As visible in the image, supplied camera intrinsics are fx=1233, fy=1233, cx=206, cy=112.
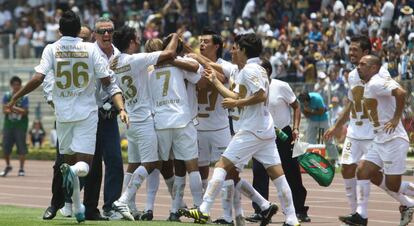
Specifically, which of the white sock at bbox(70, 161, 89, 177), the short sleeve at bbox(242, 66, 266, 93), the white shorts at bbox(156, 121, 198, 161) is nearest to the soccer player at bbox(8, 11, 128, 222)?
the white sock at bbox(70, 161, 89, 177)

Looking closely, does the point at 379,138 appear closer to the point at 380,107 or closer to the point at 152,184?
the point at 380,107

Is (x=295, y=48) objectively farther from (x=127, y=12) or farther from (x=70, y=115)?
(x=70, y=115)

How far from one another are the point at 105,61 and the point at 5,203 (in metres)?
5.48


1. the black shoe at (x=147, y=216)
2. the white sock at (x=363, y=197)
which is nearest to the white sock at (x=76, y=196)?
the black shoe at (x=147, y=216)

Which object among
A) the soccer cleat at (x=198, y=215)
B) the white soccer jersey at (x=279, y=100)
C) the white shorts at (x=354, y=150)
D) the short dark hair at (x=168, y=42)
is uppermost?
the short dark hair at (x=168, y=42)

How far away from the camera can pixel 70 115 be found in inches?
559

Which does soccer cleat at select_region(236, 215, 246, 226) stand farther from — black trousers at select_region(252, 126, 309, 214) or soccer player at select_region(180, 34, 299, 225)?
black trousers at select_region(252, 126, 309, 214)

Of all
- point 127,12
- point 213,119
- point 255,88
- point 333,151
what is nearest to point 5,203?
point 213,119

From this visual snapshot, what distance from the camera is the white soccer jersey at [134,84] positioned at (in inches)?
594

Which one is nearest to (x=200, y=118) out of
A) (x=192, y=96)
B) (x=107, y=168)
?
(x=192, y=96)

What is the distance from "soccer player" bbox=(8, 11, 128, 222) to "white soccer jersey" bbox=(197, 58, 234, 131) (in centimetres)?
140

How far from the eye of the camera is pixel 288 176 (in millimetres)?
16422

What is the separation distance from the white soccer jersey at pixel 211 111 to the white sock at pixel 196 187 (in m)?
0.73

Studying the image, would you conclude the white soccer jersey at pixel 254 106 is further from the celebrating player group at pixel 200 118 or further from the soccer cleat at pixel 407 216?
the soccer cleat at pixel 407 216
